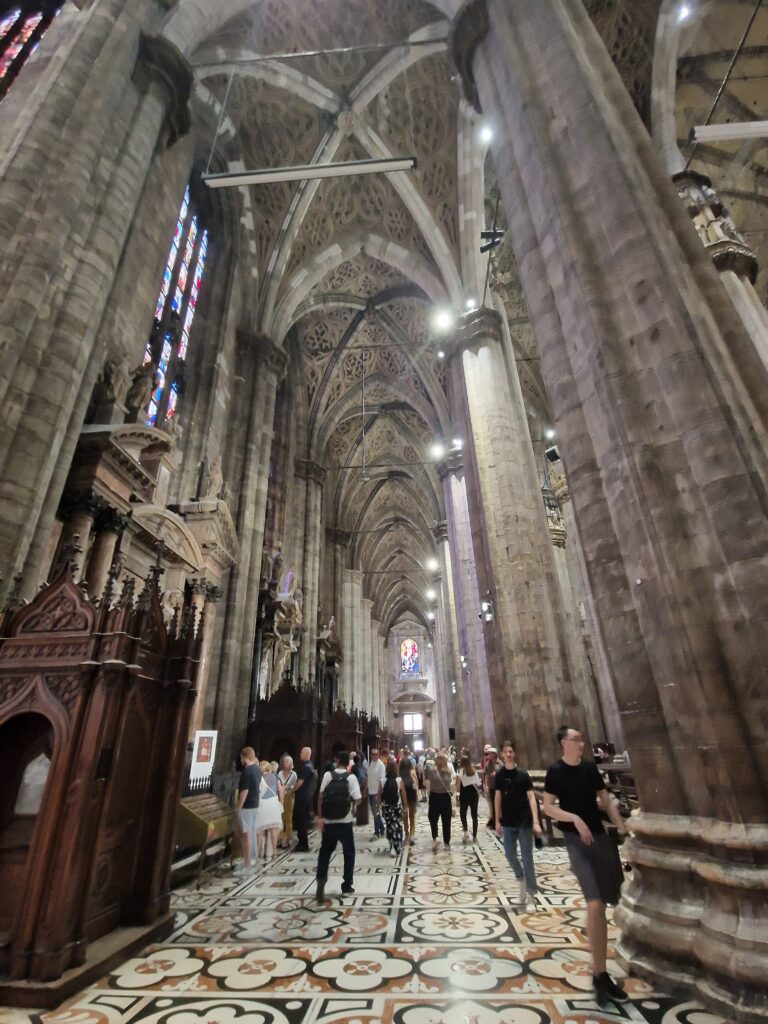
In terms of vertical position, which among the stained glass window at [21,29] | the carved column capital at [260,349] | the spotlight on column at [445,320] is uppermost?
the stained glass window at [21,29]

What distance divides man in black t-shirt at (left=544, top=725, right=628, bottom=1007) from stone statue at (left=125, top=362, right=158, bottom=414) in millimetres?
7005

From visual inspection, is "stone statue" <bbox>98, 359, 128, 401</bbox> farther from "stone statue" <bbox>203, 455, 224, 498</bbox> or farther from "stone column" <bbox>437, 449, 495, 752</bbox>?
"stone column" <bbox>437, 449, 495, 752</bbox>

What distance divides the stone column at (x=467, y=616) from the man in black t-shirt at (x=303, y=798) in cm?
578

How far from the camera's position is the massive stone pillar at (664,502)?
8.09ft

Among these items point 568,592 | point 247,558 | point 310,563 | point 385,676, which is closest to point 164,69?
point 247,558

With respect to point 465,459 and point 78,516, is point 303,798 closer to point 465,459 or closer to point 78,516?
point 78,516

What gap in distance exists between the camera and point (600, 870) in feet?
7.86

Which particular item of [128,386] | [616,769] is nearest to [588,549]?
[616,769]

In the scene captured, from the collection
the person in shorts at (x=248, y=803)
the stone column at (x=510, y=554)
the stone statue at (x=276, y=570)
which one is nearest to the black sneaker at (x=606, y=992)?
the person in shorts at (x=248, y=803)

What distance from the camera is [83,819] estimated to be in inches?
112

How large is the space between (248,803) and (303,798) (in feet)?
6.58

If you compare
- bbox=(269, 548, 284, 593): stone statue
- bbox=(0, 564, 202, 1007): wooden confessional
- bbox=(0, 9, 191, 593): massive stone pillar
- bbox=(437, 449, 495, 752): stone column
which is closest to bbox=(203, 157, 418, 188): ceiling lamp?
bbox=(0, 9, 191, 593): massive stone pillar

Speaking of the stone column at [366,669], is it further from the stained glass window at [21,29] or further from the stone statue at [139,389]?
the stained glass window at [21,29]

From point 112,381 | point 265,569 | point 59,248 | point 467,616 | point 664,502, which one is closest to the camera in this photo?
point 664,502
